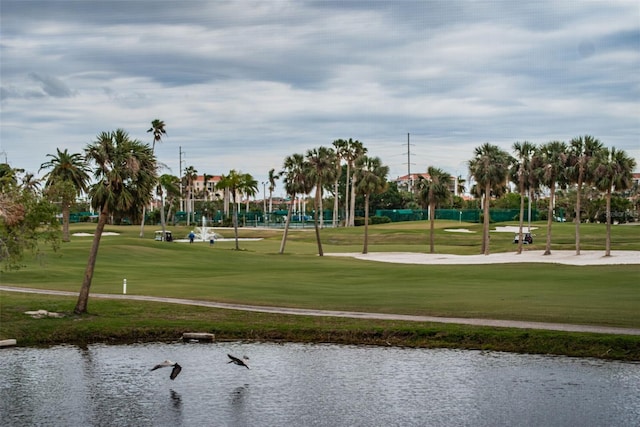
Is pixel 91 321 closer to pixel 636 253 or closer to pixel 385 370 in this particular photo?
pixel 385 370

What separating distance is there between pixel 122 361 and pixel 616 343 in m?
17.1

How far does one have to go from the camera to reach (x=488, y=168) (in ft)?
284

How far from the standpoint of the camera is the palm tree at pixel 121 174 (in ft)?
117

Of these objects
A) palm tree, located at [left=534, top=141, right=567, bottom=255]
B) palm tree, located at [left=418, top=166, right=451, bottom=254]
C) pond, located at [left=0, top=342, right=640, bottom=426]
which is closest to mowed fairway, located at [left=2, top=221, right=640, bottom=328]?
pond, located at [left=0, top=342, right=640, bottom=426]

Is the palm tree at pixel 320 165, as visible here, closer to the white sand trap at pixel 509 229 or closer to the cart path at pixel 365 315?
the white sand trap at pixel 509 229

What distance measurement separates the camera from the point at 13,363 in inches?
1132

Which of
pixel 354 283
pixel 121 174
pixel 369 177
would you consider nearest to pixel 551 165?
pixel 369 177

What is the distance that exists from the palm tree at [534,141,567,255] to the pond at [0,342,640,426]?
181 ft

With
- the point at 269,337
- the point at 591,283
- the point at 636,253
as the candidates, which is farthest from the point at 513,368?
the point at 636,253

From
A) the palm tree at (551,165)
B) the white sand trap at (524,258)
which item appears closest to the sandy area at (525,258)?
the white sand trap at (524,258)

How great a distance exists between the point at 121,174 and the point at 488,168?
57.3m

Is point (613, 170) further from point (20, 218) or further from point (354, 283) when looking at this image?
point (20, 218)

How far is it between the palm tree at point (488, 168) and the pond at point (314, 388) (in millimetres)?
58841

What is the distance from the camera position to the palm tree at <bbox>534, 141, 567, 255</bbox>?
3177 inches
